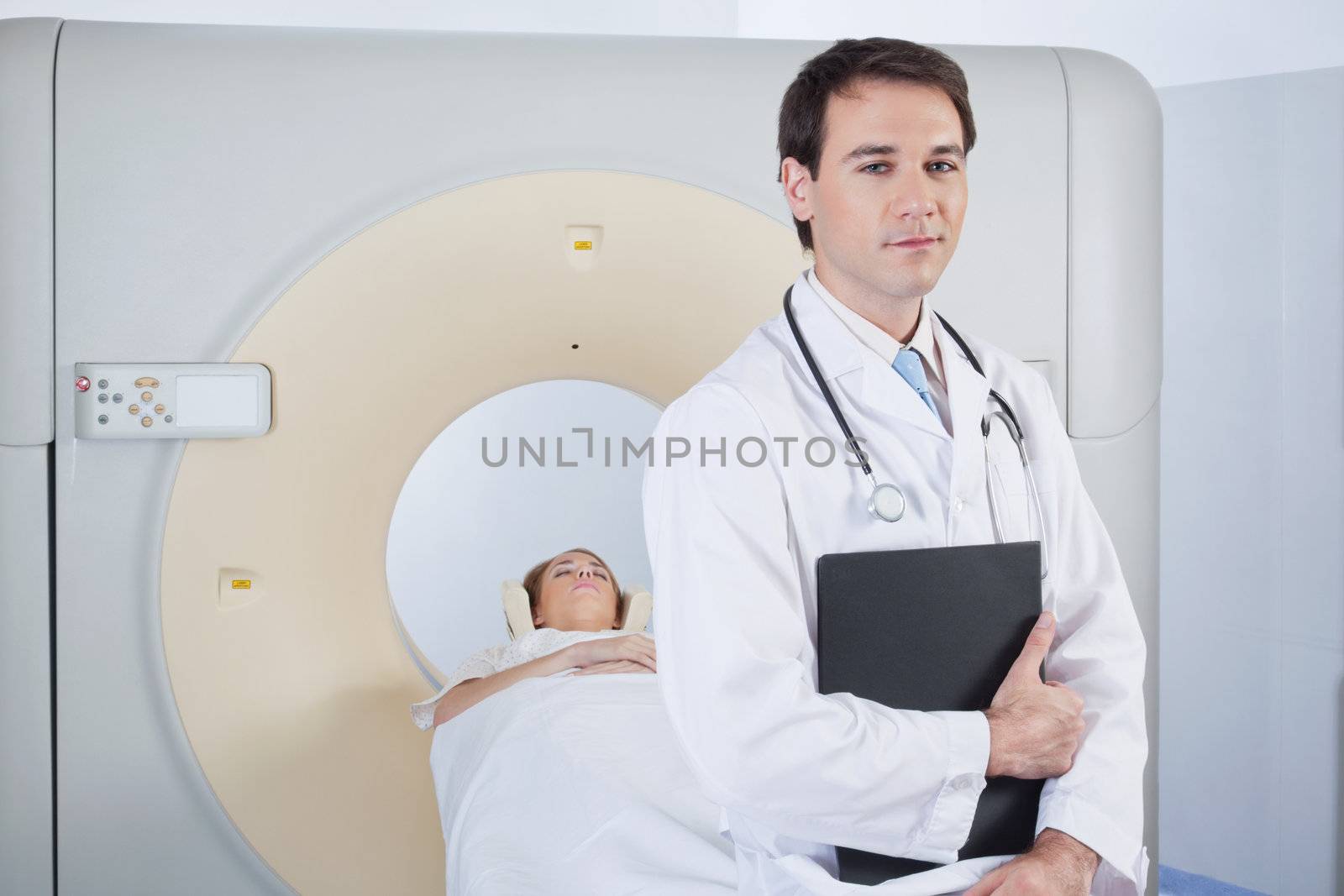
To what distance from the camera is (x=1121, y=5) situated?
280cm

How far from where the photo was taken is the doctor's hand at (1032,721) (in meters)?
1.03

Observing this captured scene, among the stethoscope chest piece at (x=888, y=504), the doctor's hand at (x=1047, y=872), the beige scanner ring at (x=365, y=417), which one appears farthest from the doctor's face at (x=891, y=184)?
the beige scanner ring at (x=365, y=417)

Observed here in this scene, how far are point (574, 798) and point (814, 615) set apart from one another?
65 centimetres

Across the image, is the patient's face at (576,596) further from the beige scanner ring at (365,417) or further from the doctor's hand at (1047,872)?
the doctor's hand at (1047,872)

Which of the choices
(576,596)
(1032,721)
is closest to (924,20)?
(576,596)

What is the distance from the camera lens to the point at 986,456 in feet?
3.87

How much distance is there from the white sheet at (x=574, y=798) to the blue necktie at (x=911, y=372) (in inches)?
24.5

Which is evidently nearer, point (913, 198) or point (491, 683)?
point (913, 198)

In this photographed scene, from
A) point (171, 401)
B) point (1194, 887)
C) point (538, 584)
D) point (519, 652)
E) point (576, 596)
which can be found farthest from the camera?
point (1194, 887)

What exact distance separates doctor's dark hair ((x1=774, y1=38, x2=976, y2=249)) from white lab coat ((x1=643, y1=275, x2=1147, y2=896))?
16 centimetres

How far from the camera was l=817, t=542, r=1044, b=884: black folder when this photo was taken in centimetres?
104

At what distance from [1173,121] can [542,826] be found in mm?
2267

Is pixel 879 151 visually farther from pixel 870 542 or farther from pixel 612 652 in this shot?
pixel 612 652

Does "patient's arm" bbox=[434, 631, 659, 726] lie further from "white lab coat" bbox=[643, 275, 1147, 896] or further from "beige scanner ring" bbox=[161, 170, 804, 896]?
"white lab coat" bbox=[643, 275, 1147, 896]
